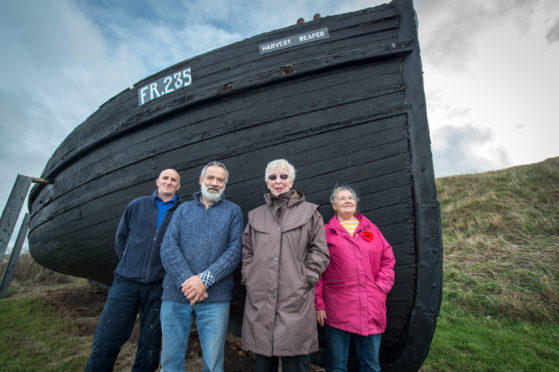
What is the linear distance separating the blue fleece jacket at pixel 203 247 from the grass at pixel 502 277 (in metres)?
2.41

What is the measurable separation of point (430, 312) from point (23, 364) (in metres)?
3.65

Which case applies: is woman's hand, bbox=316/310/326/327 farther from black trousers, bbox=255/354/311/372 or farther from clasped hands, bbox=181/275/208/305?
clasped hands, bbox=181/275/208/305

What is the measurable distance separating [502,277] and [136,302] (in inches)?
253

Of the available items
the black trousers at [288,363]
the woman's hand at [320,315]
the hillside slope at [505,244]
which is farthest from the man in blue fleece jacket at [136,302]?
the hillside slope at [505,244]

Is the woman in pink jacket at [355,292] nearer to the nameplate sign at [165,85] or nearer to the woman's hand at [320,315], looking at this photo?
the woman's hand at [320,315]

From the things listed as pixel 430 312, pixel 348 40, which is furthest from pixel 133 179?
pixel 430 312

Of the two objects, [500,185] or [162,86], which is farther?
[500,185]

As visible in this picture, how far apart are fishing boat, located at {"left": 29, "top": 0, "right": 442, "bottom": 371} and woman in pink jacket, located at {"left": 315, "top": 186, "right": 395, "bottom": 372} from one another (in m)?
0.28

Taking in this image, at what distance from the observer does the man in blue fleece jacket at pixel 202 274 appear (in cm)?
157

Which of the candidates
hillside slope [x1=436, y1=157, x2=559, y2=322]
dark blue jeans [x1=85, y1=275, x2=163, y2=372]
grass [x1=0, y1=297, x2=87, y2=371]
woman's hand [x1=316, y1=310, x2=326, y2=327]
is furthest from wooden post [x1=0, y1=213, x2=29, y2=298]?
hillside slope [x1=436, y1=157, x2=559, y2=322]

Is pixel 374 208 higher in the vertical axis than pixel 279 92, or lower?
lower

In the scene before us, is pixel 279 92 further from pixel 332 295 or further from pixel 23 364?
pixel 23 364

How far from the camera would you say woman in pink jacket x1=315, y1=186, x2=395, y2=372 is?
1.58 meters

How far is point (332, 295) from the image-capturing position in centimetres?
167
